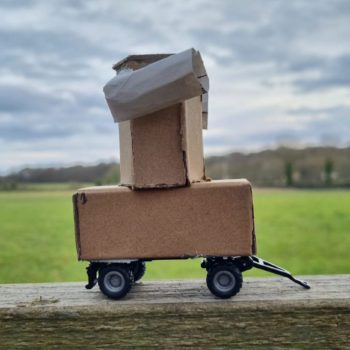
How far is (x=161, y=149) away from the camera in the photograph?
234cm

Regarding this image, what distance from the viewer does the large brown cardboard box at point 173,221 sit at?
2309 mm

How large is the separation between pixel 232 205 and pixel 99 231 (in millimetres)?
555

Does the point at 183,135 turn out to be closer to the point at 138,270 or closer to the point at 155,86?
the point at 155,86

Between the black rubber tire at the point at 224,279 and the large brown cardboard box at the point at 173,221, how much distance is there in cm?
7

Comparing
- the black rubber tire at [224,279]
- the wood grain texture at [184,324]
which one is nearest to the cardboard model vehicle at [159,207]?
the black rubber tire at [224,279]

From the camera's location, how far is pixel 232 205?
2307 millimetres

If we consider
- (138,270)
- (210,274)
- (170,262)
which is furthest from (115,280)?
(170,262)

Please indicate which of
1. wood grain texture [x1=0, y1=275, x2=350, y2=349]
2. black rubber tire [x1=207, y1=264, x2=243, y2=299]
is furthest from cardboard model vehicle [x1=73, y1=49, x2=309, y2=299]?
wood grain texture [x1=0, y1=275, x2=350, y2=349]

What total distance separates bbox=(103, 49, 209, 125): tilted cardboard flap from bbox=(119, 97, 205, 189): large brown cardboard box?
0.23ft

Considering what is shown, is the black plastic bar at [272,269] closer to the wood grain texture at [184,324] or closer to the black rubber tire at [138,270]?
the wood grain texture at [184,324]

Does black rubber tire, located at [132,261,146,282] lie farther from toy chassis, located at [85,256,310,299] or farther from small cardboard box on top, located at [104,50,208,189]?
small cardboard box on top, located at [104,50,208,189]

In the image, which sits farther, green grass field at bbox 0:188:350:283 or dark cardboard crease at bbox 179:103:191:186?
green grass field at bbox 0:188:350:283

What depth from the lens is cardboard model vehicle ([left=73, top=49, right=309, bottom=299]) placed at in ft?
7.57

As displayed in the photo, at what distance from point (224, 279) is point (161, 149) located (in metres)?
0.59
